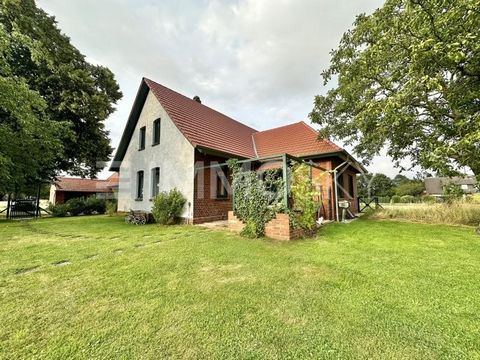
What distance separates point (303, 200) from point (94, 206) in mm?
16639

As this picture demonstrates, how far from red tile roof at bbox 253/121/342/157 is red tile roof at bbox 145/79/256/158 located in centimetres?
94

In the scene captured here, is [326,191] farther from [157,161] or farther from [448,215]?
[157,161]

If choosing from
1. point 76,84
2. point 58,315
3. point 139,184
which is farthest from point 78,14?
point 58,315

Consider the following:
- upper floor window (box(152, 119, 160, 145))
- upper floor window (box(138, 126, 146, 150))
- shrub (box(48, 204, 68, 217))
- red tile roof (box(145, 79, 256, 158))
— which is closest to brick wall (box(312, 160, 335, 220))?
red tile roof (box(145, 79, 256, 158))

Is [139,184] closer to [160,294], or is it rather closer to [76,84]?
[76,84]

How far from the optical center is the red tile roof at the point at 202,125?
10062 mm

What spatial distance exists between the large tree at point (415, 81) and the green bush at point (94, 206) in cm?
1727

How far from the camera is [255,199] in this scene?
20.4ft

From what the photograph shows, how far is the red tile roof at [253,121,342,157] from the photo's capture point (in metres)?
11.1

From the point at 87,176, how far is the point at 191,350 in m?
19.1

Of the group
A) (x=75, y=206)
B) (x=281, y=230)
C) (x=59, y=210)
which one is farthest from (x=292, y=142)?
(x=59, y=210)

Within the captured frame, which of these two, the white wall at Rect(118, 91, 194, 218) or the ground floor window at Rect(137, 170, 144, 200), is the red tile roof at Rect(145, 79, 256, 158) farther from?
the ground floor window at Rect(137, 170, 144, 200)

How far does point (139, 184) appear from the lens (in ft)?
40.6

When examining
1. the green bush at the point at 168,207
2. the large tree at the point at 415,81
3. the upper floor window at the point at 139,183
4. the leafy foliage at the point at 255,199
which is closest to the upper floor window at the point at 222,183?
the green bush at the point at 168,207
